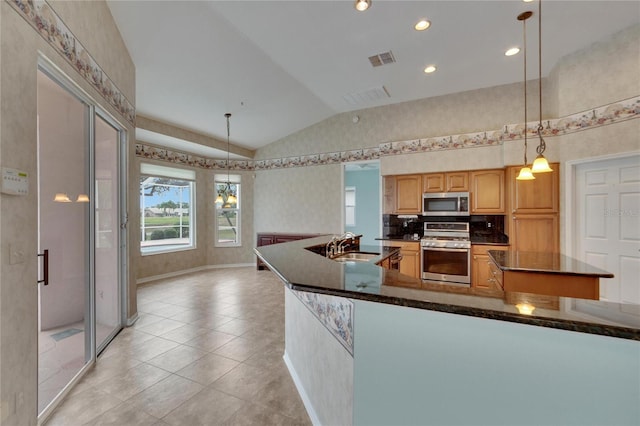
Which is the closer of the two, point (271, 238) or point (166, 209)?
point (166, 209)

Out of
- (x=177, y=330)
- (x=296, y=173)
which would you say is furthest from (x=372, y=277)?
(x=296, y=173)

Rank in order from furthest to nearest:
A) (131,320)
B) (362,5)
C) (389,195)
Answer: (389,195) < (131,320) < (362,5)

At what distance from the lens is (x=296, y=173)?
6578 millimetres

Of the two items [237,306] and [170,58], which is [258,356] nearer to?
[237,306]

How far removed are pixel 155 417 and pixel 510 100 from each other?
596 centimetres

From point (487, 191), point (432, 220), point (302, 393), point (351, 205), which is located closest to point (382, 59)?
point (487, 191)

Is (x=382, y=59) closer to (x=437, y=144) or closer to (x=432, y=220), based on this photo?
(x=437, y=144)

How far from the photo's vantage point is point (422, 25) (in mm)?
3098

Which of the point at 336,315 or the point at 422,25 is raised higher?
the point at 422,25

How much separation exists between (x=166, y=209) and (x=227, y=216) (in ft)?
4.51

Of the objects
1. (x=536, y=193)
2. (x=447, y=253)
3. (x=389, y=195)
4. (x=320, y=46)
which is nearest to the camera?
(x=320, y=46)

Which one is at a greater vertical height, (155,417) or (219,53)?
(219,53)

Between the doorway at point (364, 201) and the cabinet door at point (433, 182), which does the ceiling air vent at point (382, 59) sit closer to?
the cabinet door at point (433, 182)

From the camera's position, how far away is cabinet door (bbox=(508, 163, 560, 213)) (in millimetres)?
3992
